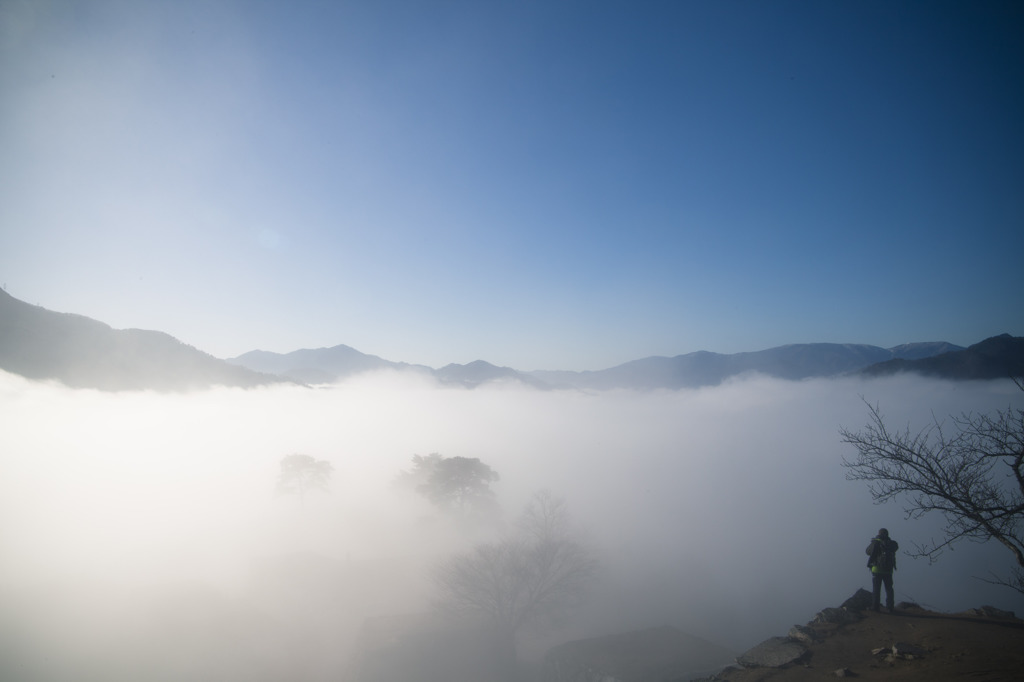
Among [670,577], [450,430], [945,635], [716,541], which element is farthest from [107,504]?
[450,430]

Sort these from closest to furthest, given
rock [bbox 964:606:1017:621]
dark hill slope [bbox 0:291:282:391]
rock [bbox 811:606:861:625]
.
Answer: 1. rock [bbox 964:606:1017:621]
2. rock [bbox 811:606:861:625]
3. dark hill slope [bbox 0:291:282:391]

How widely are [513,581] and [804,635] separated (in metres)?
17.3

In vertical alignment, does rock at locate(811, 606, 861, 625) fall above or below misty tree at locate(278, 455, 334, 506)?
above

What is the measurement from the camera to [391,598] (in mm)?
28547

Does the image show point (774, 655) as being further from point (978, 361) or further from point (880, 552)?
point (978, 361)

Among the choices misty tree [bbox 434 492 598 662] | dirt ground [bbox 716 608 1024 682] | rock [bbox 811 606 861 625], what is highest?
dirt ground [bbox 716 608 1024 682]

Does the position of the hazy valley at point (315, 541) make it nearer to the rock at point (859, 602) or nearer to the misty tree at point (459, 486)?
the misty tree at point (459, 486)

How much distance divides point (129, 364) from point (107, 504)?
5254 cm

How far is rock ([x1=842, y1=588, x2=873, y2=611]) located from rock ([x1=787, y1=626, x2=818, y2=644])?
5.85 ft

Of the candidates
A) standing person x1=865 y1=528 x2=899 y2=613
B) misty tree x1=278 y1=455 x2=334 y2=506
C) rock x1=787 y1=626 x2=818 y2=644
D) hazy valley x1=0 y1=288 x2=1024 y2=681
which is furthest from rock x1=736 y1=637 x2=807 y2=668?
misty tree x1=278 y1=455 x2=334 y2=506

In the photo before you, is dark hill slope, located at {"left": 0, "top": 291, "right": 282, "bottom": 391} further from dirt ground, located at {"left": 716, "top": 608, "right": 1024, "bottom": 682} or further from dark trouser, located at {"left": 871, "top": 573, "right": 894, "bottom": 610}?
dark trouser, located at {"left": 871, "top": 573, "right": 894, "bottom": 610}

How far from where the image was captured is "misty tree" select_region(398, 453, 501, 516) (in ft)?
117

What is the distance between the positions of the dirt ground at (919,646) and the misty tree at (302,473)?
4343 centimetres

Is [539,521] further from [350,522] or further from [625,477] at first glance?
[625,477]
